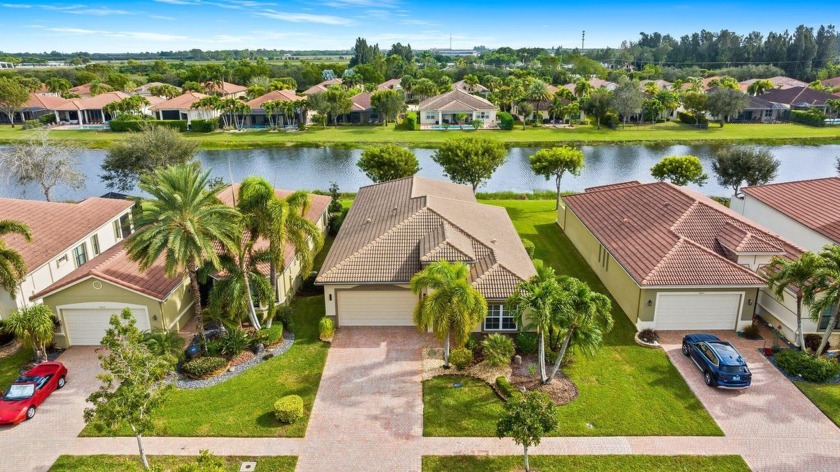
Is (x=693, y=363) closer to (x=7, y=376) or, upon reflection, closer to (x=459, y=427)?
(x=459, y=427)

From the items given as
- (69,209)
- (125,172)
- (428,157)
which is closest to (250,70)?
(428,157)

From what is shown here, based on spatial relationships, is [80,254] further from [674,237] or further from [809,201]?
[809,201]

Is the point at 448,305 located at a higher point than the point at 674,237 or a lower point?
lower

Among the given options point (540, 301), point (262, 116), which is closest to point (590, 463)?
point (540, 301)

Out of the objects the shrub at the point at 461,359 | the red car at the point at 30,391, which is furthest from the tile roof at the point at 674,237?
the red car at the point at 30,391

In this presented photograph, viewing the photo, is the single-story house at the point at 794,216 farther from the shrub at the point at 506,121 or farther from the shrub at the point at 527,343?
the shrub at the point at 506,121

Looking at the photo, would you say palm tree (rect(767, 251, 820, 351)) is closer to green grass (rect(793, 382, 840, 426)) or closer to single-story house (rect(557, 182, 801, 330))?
single-story house (rect(557, 182, 801, 330))
